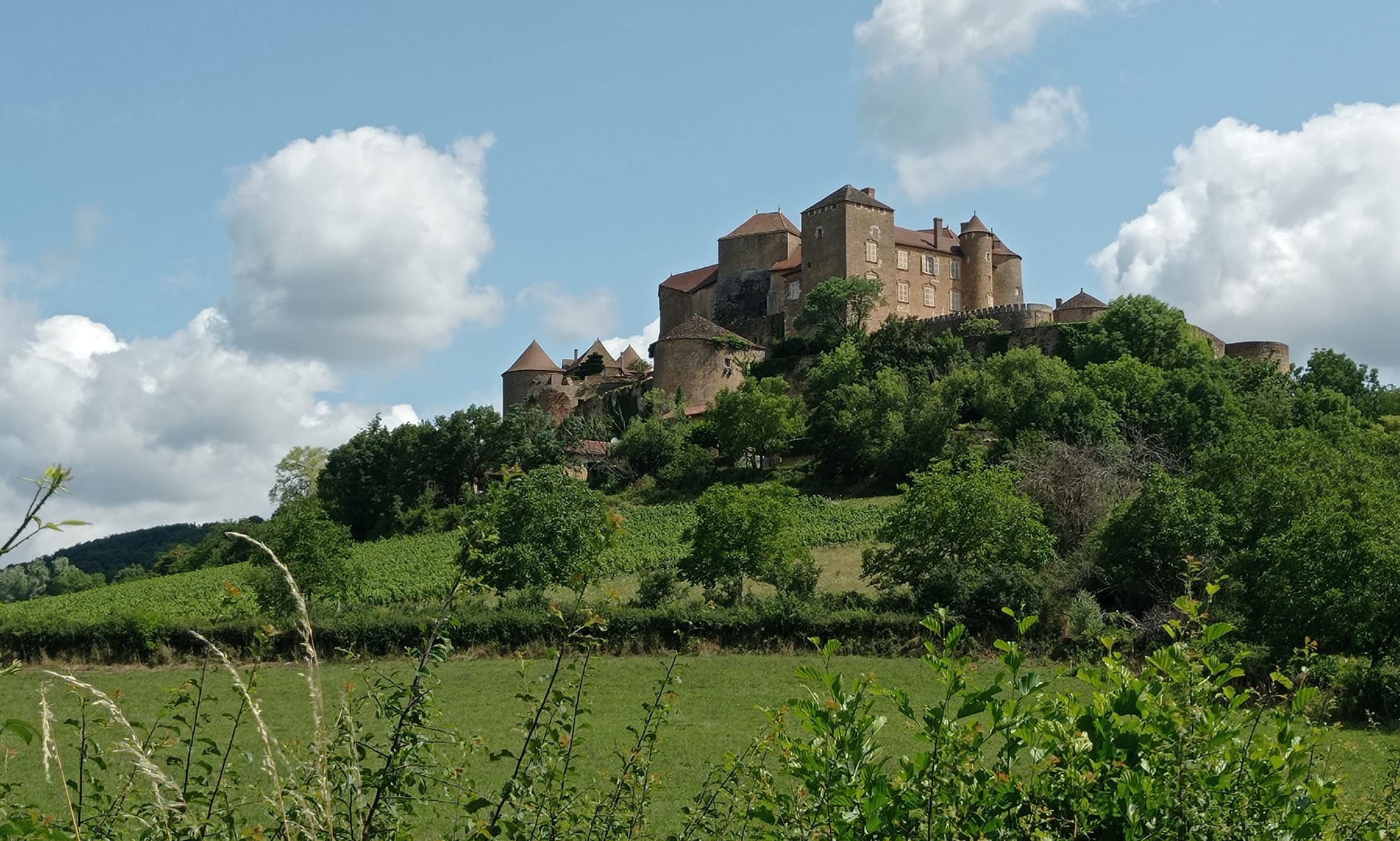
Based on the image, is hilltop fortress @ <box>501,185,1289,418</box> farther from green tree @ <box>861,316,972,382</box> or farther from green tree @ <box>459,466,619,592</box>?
green tree @ <box>459,466,619,592</box>

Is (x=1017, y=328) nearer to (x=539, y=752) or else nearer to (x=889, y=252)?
(x=889, y=252)

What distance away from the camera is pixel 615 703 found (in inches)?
916

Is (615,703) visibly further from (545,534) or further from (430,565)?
(430,565)

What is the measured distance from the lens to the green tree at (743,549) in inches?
1330

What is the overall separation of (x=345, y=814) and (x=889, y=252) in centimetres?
6203

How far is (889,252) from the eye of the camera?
6438 centimetres

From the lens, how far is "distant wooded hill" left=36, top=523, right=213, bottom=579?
108125 mm

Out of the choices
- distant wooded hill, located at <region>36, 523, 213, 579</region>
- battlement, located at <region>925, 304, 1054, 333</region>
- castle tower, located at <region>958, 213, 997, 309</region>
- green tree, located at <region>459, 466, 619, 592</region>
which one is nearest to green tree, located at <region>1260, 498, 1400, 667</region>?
green tree, located at <region>459, 466, 619, 592</region>

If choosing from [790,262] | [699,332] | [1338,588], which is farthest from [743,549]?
[790,262]

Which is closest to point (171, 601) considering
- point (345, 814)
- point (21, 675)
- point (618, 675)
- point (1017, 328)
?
point (21, 675)

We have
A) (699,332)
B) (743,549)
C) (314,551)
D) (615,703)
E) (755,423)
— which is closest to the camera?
(615,703)

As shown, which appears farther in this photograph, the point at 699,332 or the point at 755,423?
the point at 699,332

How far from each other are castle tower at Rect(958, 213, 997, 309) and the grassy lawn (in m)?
42.5

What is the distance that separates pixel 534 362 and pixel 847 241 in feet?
65.8
